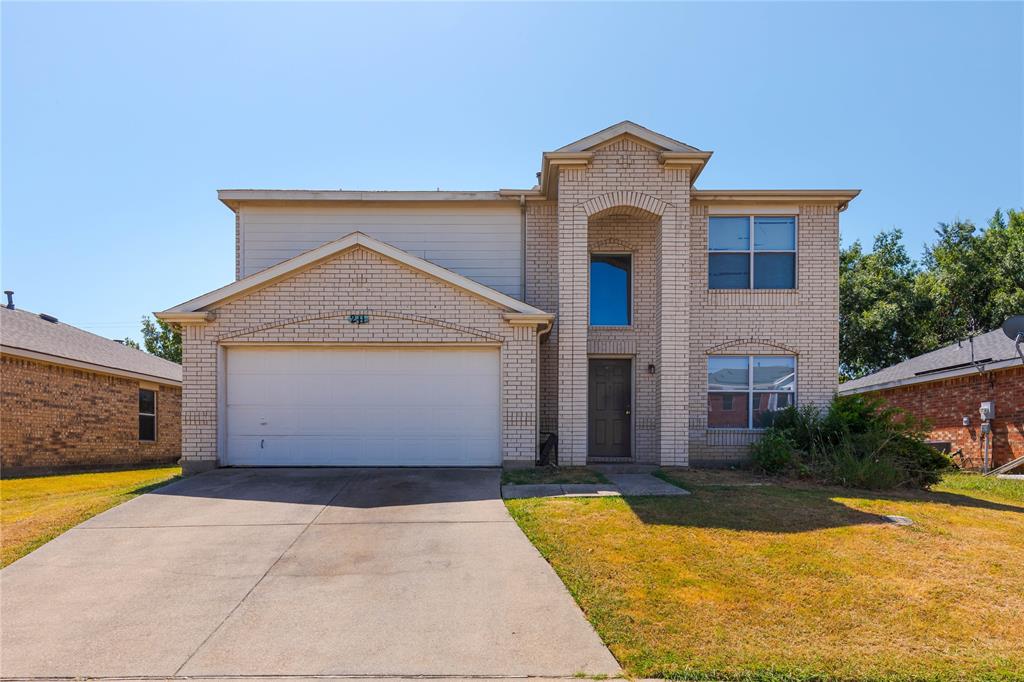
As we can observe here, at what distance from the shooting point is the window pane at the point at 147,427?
62.1 ft

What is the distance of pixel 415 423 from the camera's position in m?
11.4

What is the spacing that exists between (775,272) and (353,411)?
31.8ft

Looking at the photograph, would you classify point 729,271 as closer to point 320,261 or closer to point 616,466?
point 616,466

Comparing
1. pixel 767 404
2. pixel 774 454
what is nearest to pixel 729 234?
pixel 767 404

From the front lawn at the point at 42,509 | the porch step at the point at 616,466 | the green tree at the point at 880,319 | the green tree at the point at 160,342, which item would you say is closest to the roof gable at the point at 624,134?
the porch step at the point at 616,466

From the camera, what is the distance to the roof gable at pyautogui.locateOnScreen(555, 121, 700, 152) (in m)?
12.0

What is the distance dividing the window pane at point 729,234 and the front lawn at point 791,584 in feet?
21.8

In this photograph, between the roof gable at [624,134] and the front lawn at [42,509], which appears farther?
the roof gable at [624,134]

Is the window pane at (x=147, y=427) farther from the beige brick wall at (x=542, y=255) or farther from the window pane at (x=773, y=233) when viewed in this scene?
the window pane at (x=773, y=233)

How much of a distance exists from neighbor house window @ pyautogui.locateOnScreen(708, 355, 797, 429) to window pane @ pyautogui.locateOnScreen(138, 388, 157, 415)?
17216mm

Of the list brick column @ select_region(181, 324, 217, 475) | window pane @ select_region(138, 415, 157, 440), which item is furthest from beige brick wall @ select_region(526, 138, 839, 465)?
window pane @ select_region(138, 415, 157, 440)

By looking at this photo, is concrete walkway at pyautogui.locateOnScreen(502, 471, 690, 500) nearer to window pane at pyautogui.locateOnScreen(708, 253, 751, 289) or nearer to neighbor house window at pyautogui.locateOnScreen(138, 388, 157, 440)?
window pane at pyautogui.locateOnScreen(708, 253, 751, 289)

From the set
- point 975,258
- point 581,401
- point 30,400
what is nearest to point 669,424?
point 581,401

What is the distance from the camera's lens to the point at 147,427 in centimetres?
1931
